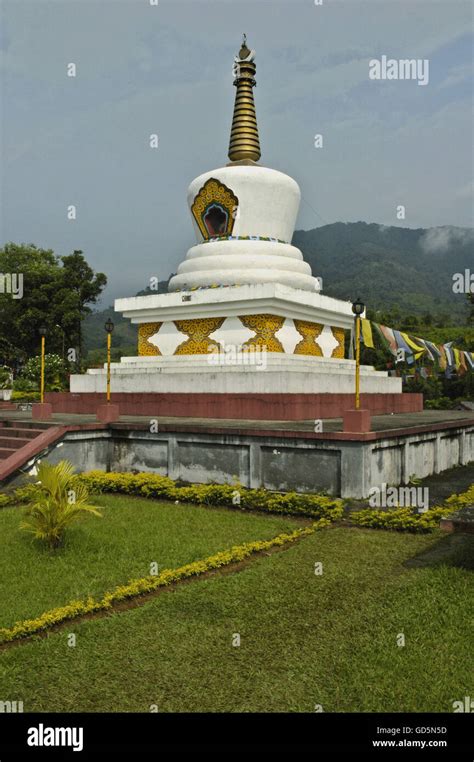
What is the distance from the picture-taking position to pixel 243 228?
21531mm

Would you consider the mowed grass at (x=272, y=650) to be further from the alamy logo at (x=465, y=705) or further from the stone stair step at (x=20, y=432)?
the stone stair step at (x=20, y=432)

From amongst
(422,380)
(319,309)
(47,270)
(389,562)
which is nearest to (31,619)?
(389,562)

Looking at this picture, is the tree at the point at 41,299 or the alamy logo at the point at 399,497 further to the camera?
the tree at the point at 41,299

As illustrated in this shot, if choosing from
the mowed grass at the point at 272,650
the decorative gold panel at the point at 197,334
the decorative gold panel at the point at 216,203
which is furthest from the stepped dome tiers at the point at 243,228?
the mowed grass at the point at 272,650

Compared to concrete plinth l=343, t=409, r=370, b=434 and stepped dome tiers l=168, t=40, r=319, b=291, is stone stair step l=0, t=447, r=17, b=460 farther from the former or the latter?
stepped dome tiers l=168, t=40, r=319, b=291

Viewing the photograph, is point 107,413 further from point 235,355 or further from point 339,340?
point 339,340

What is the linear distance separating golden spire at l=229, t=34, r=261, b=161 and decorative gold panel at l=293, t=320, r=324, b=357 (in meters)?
6.47

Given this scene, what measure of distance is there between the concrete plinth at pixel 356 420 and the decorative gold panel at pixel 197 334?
9.25m

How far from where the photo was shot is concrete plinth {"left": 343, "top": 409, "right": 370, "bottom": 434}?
36.8 ft

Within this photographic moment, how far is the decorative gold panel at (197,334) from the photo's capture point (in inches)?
805

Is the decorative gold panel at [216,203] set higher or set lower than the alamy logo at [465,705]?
higher

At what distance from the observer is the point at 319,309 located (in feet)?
69.1
